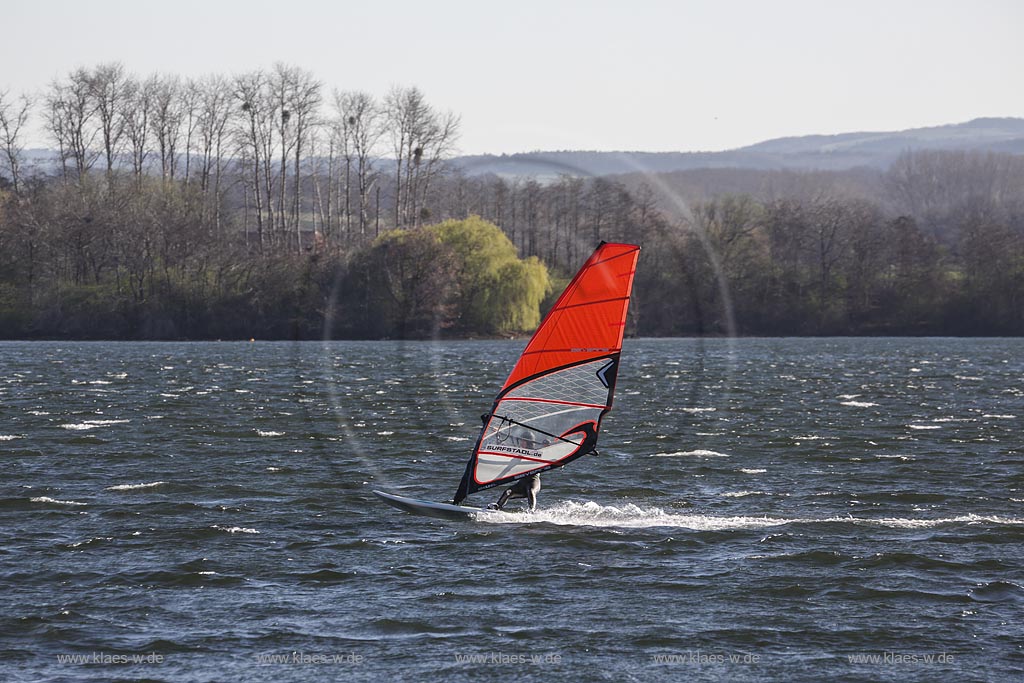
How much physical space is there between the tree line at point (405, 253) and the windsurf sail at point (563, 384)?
8521 cm

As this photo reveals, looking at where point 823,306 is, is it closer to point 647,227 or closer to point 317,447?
point 647,227

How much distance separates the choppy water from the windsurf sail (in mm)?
1171

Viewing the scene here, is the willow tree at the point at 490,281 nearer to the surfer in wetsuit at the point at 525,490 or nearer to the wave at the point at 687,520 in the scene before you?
the surfer in wetsuit at the point at 525,490

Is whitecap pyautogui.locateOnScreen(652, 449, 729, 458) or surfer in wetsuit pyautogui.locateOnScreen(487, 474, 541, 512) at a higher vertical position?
surfer in wetsuit pyautogui.locateOnScreen(487, 474, 541, 512)

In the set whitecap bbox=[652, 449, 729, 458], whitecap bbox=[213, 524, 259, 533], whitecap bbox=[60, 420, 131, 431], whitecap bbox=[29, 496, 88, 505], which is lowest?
whitecap bbox=[60, 420, 131, 431]

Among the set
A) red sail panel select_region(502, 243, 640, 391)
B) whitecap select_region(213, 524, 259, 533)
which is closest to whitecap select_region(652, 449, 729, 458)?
red sail panel select_region(502, 243, 640, 391)

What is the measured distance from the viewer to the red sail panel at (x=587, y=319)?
2181 cm

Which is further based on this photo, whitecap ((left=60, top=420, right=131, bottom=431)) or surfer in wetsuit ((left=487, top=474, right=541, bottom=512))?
whitecap ((left=60, top=420, right=131, bottom=431))

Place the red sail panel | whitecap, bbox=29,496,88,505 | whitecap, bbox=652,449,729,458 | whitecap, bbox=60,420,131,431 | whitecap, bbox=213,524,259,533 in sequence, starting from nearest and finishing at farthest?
whitecap, bbox=213,524,259,533, the red sail panel, whitecap, bbox=29,496,88,505, whitecap, bbox=652,449,729,458, whitecap, bbox=60,420,131,431

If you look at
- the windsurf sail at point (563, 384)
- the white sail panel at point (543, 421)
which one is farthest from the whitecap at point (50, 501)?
the white sail panel at point (543, 421)

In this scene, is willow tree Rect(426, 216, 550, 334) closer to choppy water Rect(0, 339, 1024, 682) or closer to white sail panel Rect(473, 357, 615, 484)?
choppy water Rect(0, 339, 1024, 682)

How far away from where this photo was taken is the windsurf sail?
72.0 feet

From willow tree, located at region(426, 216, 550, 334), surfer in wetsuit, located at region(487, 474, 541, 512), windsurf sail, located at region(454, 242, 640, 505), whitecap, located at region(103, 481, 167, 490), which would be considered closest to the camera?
windsurf sail, located at region(454, 242, 640, 505)

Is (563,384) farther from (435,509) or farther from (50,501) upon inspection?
(50,501)
